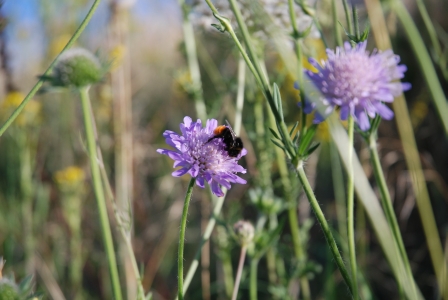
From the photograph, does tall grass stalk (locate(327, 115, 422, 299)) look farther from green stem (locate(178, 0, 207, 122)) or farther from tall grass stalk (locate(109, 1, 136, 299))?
tall grass stalk (locate(109, 1, 136, 299))

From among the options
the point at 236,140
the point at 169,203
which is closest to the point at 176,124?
the point at 169,203

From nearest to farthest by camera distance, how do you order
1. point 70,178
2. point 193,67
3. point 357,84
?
point 357,84, point 193,67, point 70,178

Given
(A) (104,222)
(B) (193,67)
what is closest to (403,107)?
(B) (193,67)

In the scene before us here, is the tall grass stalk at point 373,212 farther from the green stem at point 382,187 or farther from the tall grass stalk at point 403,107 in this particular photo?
the tall grass stalk at point 403,107

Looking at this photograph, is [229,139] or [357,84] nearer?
[357,84]

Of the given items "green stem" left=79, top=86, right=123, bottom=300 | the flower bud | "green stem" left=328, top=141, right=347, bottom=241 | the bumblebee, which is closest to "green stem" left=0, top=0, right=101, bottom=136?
"green stem" left=79, top=86, right=123, bottom=300

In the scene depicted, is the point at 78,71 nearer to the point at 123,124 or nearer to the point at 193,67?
the point at 193,67

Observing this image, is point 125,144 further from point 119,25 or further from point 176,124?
point 176,124
